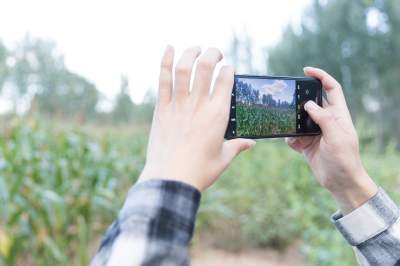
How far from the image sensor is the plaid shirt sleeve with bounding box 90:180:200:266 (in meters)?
0.33

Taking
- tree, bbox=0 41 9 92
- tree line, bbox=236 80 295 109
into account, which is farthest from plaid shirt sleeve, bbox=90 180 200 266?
tree, bbox=0 41 9 92

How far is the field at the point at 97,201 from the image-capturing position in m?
1.52

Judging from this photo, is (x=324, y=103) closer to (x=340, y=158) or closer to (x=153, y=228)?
(x=340, y=158)

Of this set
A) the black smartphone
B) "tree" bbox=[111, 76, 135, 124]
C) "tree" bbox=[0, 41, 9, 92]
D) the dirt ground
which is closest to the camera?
the black smartphone

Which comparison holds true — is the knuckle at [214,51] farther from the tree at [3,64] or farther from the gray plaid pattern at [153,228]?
the tree at [3,64]

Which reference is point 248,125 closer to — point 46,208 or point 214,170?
point 214,170

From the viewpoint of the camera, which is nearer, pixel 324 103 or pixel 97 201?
pixel 324 103

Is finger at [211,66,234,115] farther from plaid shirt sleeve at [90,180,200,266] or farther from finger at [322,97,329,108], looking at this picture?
finger at [322,97,329,108]

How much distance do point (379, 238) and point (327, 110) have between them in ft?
0.64

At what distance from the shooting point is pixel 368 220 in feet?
1.95

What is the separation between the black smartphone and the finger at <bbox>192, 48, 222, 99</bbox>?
0.13 meters

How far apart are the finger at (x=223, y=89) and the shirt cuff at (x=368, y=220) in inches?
11.7

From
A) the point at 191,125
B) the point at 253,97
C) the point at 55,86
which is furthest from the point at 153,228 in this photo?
the point at 55,86

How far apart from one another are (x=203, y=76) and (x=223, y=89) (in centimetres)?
3
